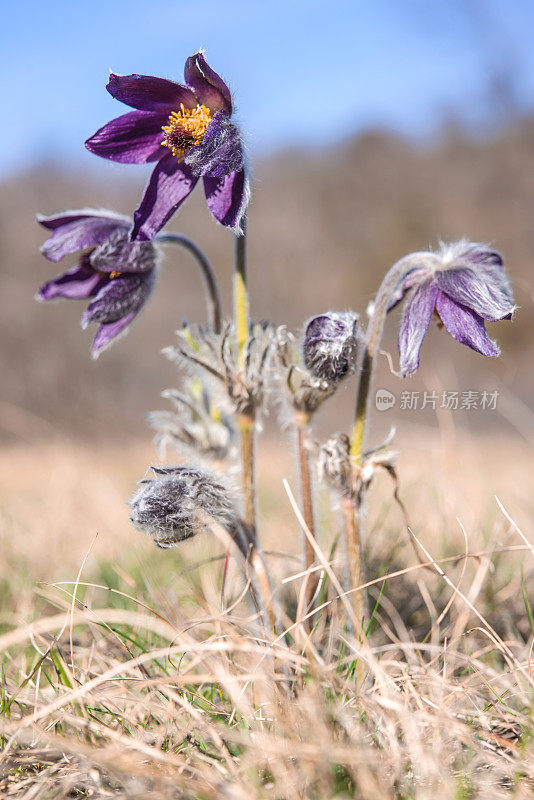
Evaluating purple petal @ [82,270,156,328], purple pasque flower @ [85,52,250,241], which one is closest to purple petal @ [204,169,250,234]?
purple pasque flower @ [85,52,250,241]

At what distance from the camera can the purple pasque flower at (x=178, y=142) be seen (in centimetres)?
147

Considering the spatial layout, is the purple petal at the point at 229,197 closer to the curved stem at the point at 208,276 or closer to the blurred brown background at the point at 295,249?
the curved stem at the point at 208,276

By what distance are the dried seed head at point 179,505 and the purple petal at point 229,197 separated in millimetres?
518

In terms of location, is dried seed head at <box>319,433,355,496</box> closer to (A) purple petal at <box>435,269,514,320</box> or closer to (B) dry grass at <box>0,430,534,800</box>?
(B) dry grass at <box>0,430,534,800</box>

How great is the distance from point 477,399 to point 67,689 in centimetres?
138

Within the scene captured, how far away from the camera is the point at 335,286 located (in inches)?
639

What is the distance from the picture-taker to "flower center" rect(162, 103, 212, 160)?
1.53 m

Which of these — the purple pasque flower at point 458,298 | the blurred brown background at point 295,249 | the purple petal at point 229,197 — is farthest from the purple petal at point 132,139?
the blurred brown background at point 295,249

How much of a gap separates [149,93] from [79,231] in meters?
0.35

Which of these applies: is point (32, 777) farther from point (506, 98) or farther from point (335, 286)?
point (335, 286)

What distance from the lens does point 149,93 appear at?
1537mm

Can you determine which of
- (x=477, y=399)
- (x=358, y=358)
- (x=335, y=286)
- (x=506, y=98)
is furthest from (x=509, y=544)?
(x=335, y=286)

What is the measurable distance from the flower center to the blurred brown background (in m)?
7.29

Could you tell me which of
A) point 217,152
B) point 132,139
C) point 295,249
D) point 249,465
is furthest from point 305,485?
point 295,249
